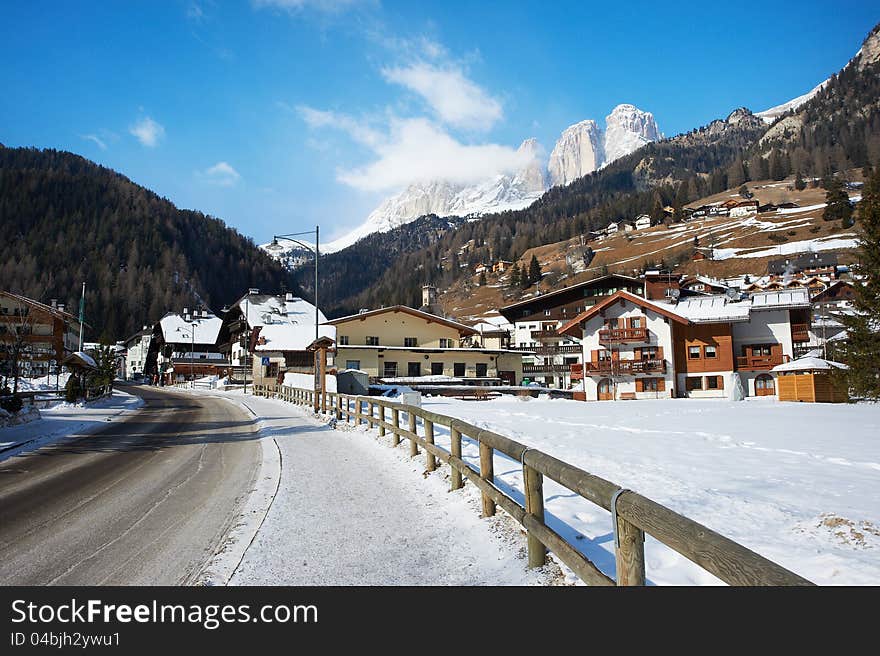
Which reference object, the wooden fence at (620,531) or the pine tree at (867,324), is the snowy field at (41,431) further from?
the pine tree at (867,324)

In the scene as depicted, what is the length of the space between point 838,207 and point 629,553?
171m

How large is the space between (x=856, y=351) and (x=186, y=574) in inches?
1391

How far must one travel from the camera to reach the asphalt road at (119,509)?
5.27 metres

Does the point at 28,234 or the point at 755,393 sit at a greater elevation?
the point at 28,234

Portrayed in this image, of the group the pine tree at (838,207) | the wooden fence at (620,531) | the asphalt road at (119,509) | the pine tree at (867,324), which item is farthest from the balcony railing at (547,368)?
the pine tree at (838,207)

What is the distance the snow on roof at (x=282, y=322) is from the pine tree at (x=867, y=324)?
39459mm

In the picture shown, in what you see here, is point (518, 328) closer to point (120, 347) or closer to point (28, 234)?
point (120, 347)

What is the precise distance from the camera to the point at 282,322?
255 feet

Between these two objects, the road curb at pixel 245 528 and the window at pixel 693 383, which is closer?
the road curb at pixel 245 528

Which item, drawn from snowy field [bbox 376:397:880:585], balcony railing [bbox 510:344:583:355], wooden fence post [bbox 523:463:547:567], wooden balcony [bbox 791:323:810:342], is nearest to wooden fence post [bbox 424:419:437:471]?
snowy field [bbox 376:397:880:585]

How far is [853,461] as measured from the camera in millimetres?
11320
